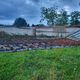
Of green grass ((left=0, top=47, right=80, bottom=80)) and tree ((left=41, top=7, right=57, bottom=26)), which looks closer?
green grass ((left=0, top=47, right=80, bottom=80))

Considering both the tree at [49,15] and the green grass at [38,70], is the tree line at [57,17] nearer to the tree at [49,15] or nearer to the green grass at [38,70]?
the tree at [49,15]

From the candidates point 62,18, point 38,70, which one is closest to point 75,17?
point 62,18

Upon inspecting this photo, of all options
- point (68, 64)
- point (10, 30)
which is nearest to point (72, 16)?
point (10, 30)

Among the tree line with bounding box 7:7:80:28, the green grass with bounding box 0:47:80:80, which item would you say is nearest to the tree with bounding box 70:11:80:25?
the tree line with bounding box 7:7:80:28

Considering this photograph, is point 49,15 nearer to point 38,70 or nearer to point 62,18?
point 62,18

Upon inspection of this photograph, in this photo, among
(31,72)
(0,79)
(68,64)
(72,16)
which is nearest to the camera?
(0,79)

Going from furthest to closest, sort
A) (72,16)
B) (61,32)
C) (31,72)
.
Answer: (72,16)
(61,32)
(31,72)

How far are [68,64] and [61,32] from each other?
20.6 m

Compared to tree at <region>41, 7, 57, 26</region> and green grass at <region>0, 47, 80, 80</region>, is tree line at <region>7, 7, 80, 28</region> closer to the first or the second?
tree at <region>41, 7, 57, 26</region>

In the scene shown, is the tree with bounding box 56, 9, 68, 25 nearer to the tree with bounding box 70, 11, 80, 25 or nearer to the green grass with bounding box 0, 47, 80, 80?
the tree with bounding box 70, 11, 80, 25

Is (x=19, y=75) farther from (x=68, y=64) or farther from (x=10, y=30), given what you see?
(x=10, y=30)

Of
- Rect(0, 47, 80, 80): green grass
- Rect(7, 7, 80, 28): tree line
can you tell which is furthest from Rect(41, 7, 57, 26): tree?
Rect(0, 47, 80, 80): green grass

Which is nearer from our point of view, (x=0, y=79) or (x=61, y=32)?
(x=0, y=79)

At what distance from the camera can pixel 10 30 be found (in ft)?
91.7
